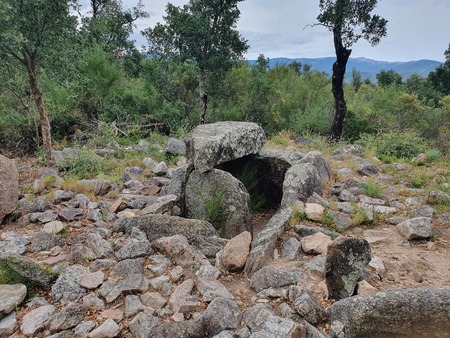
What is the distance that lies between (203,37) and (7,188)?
→ 10.9 metres

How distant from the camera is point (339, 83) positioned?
43.5 ft

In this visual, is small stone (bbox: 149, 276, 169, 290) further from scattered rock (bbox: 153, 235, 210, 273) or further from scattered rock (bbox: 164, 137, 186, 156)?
scattered rock (bbox: 164, 137, 186, 156)

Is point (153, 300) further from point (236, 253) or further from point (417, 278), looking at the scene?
point (417, 278)

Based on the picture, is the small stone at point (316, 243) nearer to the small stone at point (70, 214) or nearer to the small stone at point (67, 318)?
the small stone at point (67, 318)

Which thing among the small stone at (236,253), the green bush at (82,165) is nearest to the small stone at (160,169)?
the green bush at (82,165)

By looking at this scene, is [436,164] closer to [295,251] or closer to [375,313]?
[295,251]

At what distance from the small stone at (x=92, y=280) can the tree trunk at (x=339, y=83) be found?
36.1ft

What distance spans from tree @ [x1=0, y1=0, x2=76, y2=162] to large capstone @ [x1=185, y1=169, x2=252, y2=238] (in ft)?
10.9

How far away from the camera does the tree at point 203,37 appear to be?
13469 mm

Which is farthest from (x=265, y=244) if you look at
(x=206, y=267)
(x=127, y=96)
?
(x=127, y=96)

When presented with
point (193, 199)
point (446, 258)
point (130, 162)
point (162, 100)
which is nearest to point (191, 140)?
point (193, 199)

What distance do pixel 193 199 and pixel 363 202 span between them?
2.78 meters

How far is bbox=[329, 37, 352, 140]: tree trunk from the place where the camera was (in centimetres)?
1288

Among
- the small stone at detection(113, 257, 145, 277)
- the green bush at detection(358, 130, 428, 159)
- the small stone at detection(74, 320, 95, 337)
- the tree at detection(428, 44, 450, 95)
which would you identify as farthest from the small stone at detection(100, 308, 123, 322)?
the tree at detection(428, 44, 450, 95)
